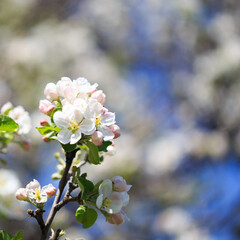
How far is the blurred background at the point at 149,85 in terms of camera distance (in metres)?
4.88

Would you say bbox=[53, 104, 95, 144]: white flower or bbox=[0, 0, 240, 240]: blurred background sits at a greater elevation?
bbox=[0, 0, 240, 240]: blurred background

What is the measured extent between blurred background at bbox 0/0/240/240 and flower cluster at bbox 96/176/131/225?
3433 mm

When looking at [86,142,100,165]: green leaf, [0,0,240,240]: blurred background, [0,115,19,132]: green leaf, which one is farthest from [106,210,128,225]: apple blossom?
[0,0,240,240]: blurred background

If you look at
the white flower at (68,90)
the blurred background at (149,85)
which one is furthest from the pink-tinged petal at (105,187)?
the blurred background at (149,85)

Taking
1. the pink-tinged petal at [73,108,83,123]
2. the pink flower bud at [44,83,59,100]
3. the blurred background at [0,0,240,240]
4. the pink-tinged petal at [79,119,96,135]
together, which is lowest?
the pink-tinged petal at [79,119,96,135]

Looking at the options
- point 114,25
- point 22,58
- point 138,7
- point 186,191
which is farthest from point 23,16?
point 186,191

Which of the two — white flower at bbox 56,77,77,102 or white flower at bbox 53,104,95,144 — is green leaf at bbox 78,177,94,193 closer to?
white flower at bbox 53,104,95,144

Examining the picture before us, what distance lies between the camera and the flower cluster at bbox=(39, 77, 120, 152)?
2.71 feet

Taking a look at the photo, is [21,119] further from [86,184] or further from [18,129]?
[86,184]

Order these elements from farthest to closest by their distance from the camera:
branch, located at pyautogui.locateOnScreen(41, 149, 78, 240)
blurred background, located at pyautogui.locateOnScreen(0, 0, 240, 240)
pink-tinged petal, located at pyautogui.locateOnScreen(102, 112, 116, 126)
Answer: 1. blurred background, located at pyautogui.locateOnScreen(0, 0, 240, 240)
2. pink-tinged petal, located at pyautogui.locateOnScreen(102, 112, 116, 126)
3. branch, located at pyautogui.locateOnScreen(41, 149, 78, 240)

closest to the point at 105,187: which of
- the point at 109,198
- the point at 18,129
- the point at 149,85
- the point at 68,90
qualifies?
the point at 109,198

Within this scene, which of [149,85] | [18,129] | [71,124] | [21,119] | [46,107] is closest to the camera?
[71,124]

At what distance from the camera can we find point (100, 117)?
883 millimetres

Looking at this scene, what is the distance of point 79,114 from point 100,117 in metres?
0.06
